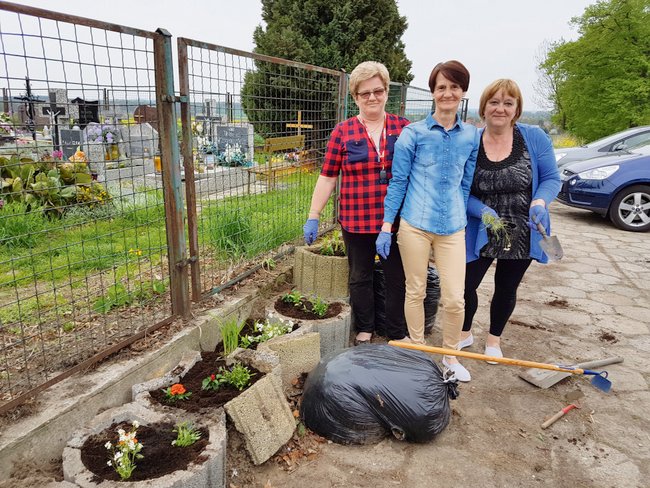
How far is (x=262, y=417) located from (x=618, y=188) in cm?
705

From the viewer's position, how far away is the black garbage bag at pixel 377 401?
2309mm

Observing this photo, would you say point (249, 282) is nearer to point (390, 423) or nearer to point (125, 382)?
point (125, 382)

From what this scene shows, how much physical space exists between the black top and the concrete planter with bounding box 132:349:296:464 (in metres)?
1.53

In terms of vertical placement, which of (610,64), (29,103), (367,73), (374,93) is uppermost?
(610,64)

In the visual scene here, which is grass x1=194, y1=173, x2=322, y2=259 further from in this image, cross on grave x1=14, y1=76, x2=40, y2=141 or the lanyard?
cross on grave x1=14, y1=76, x2=40, y2=141

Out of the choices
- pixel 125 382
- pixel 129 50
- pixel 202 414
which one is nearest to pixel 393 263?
pixel 202 414

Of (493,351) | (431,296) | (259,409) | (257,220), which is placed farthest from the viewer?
(257,220)

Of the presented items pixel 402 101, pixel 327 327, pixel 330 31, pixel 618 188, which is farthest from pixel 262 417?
pixel 330 31

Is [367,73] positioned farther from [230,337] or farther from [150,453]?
[150,453]

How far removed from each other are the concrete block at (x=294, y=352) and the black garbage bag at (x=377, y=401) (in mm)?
296

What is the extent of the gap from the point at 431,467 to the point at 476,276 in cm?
129

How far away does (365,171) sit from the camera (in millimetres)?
2889

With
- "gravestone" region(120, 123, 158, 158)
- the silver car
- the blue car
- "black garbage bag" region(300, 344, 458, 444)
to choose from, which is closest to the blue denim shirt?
"black garbage bag" region(300, 344, 458, 444)

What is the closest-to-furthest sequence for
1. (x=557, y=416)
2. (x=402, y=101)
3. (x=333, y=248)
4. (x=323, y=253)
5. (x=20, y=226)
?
(x=557, y=416) → (x=323, y=253) → (x=333, y=248) → (x=20, y=226) → (x=402, y=101)
